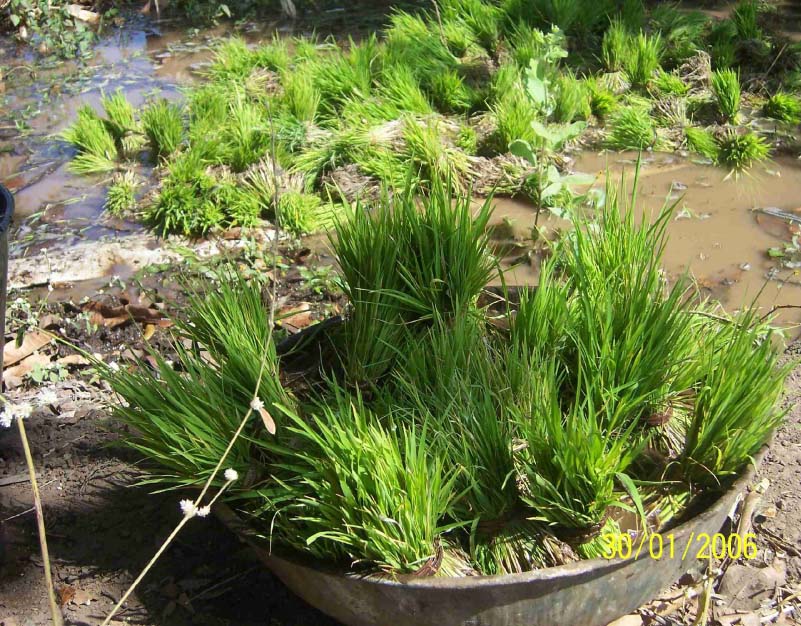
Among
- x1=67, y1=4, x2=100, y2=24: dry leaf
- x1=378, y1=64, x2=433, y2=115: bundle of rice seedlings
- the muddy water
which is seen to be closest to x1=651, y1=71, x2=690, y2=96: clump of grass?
the muddy water

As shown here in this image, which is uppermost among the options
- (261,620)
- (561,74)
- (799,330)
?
(561,74)

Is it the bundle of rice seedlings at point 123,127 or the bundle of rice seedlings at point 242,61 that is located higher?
the bundle of rice seedlings at point 242,61

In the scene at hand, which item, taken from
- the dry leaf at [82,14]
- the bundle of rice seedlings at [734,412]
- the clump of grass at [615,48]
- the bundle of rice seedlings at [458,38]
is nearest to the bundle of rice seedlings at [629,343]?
the bundle of rice seedlings at [734,412]

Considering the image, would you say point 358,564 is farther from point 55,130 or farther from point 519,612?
point 55,130

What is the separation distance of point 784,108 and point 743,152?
612 millimetres

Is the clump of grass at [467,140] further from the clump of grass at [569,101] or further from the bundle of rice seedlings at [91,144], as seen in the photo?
the bundle of rice seedlings at [91,144]

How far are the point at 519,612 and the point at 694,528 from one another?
0.43 m

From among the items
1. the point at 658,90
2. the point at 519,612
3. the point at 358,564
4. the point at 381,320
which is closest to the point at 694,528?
the point at 519,612

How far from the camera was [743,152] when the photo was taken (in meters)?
4.43

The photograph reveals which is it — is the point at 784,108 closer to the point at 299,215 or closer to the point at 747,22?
the point at 747,22

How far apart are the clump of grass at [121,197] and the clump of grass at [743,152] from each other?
3.12 metres

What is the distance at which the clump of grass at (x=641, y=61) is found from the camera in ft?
16.8

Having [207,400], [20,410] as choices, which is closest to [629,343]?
[207,400]

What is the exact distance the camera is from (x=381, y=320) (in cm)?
243
